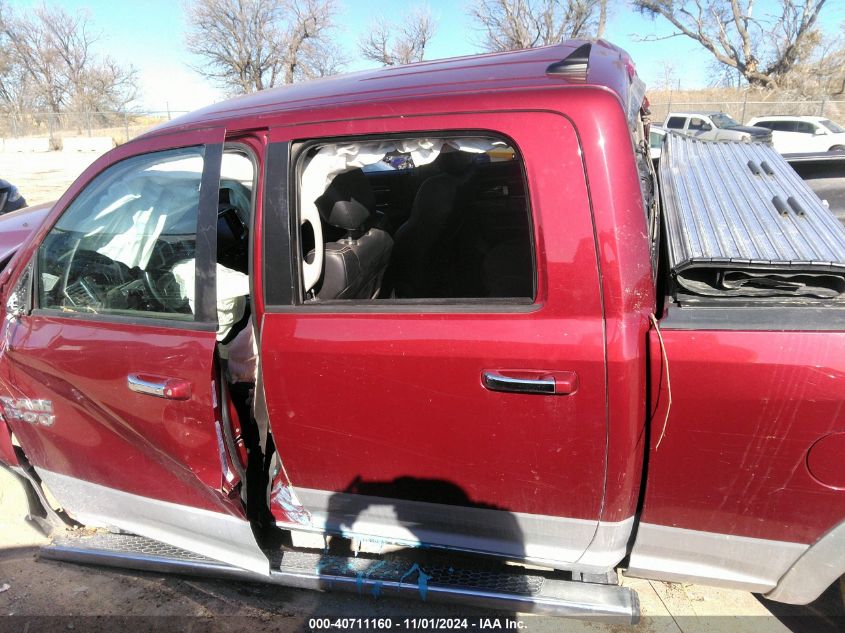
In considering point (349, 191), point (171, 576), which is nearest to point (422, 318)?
point (349, 191)

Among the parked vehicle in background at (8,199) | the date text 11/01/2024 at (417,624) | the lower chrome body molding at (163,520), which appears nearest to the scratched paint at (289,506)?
the lower chrome body molding at (163,520)

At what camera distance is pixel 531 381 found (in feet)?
5.21

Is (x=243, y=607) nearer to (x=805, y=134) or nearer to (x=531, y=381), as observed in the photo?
(x=531, y=381)

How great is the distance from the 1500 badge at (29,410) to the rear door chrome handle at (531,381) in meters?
1.81

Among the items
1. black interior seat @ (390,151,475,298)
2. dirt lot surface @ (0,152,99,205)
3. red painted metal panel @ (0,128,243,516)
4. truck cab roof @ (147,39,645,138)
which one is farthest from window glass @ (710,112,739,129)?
red painted metal panel @ (0,128,243,516)

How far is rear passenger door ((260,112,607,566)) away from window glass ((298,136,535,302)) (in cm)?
4

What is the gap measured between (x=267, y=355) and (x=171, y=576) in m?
1.36

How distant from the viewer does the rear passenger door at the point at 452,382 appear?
1.57m

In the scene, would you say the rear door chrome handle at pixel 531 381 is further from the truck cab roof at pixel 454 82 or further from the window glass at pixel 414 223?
the truck cab roof at pixel 454 82

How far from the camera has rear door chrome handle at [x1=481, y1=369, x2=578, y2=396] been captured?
5.13 feet

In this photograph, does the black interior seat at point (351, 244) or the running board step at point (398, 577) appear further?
the black interior seat at point (351, 244)

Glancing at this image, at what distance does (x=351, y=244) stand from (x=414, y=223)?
652 mm

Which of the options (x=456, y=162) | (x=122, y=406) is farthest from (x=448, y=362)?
(x=456, y=162)

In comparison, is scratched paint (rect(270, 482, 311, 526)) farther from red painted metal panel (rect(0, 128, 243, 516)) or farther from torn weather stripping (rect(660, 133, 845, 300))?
torn weather stripping (rect(660, 133, 845, 300))
